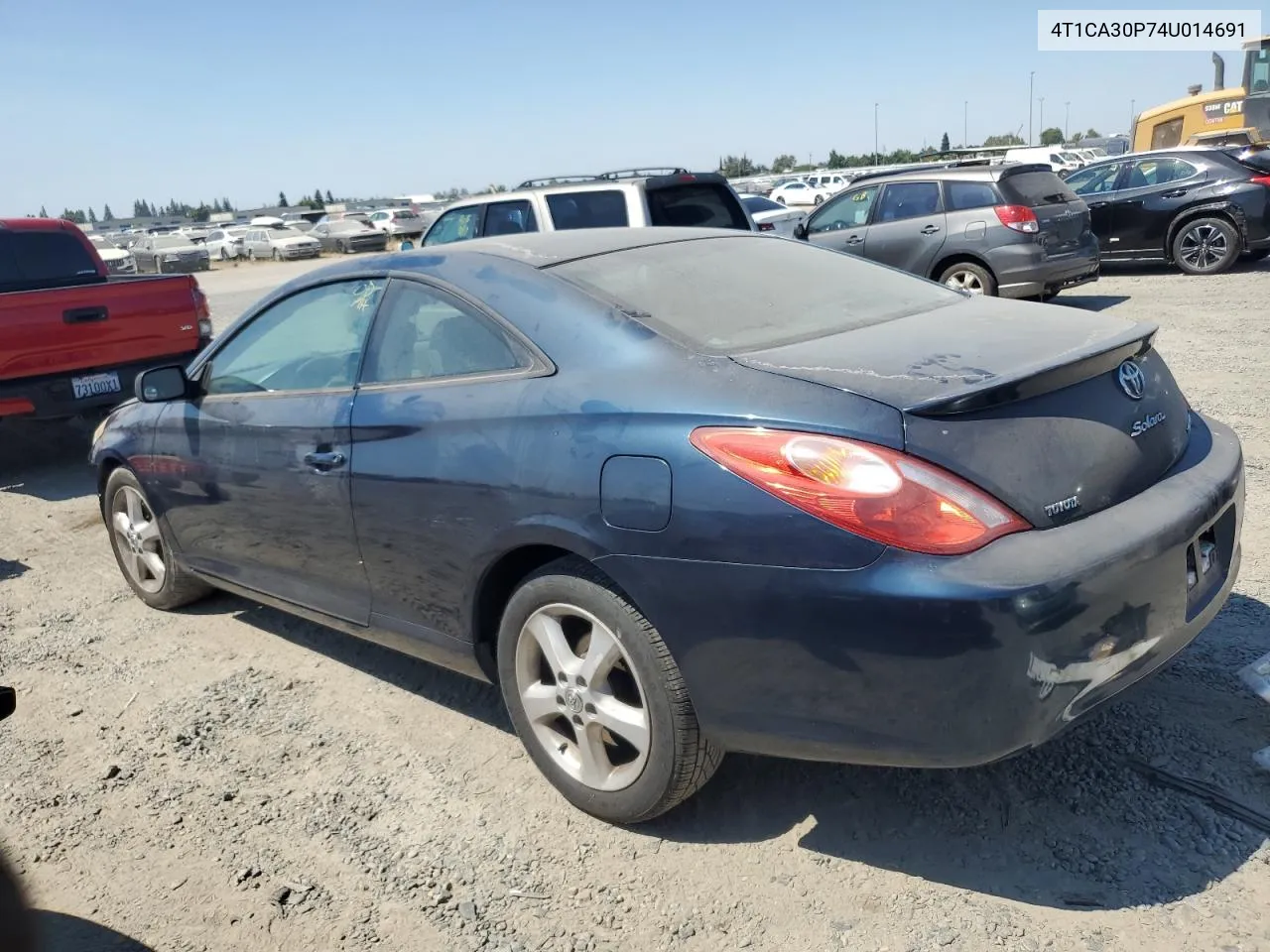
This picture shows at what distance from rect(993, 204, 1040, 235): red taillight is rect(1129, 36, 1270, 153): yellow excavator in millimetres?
9320

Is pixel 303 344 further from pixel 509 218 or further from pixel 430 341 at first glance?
pixel 509 218

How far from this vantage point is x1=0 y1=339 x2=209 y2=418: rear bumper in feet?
23.2

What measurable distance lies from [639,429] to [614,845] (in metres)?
1.17

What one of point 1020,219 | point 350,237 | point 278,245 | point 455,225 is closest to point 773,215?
point 1020,219

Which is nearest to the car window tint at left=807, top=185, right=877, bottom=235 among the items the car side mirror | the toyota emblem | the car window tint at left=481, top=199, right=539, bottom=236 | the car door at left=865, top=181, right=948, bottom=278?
the car door at left=865, top=181, right=948, bottom=278

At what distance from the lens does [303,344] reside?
3896 mm

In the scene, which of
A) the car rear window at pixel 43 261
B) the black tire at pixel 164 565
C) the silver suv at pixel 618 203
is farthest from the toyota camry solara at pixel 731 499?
the car rear window at pixel 43 261

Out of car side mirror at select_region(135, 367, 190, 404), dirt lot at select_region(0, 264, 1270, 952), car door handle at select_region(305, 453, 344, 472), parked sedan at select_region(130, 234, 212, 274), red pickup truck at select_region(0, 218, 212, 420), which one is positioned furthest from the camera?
parked sedan at select_region(130, 234, 212, 274)

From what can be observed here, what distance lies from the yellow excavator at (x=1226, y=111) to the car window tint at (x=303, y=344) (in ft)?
59.7

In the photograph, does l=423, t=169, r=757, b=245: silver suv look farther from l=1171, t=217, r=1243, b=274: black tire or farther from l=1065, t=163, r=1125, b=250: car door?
l=1171, t=217, r=1243, b=274: black tire

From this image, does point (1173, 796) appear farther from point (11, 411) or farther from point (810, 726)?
point (11, 411)

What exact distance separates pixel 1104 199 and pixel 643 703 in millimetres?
13597

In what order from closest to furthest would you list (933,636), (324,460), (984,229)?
(933,636)
(324,460)
(984,229)

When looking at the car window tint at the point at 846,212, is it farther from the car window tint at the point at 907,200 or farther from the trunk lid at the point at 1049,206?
the trunk lid at the point at 1049,206
